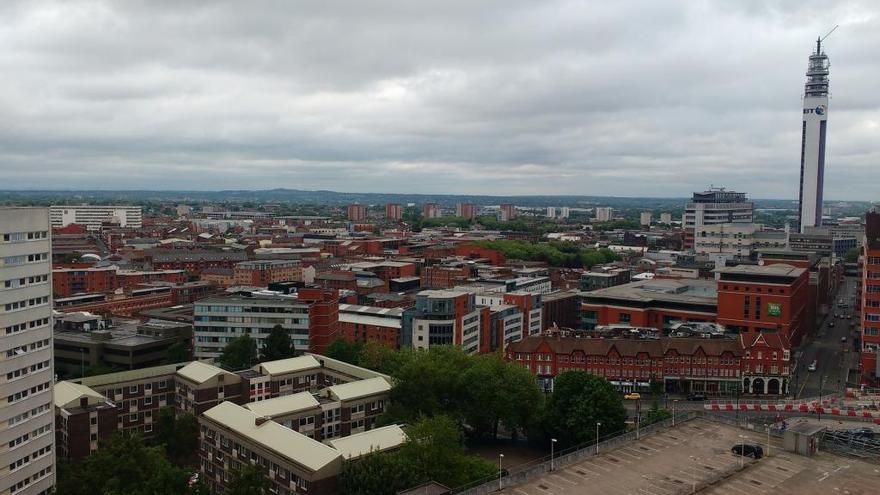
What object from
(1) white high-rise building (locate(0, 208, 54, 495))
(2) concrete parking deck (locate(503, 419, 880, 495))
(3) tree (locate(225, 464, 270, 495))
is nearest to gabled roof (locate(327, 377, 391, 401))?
(3) tree (locate(225, 464, 270, 495))

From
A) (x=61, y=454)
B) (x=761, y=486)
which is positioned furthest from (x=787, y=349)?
(x=61, y=454)

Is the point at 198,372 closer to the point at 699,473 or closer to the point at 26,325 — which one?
the point at 26,325

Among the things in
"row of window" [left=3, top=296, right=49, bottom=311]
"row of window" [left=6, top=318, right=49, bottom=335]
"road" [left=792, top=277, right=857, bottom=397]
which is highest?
"row of window" [left=3, top=296, right=49, bottom=311]

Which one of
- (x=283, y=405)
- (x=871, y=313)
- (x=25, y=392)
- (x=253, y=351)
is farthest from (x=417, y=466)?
(x=871, y=313)

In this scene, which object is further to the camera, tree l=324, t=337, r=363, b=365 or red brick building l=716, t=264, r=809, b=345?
red brick building l=716, t=264, r=809, b=345

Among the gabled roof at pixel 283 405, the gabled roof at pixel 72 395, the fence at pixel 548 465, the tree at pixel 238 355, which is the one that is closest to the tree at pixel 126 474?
the gabled roof at pixel 283 405

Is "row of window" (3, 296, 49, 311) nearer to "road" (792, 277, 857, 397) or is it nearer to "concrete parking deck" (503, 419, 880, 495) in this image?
"concrete parking deck" (503, 419, 880, 495)

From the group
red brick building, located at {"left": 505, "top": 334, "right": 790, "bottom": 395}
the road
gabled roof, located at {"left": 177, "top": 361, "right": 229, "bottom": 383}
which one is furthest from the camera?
the road

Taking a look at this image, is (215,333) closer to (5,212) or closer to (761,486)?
(5,212)
